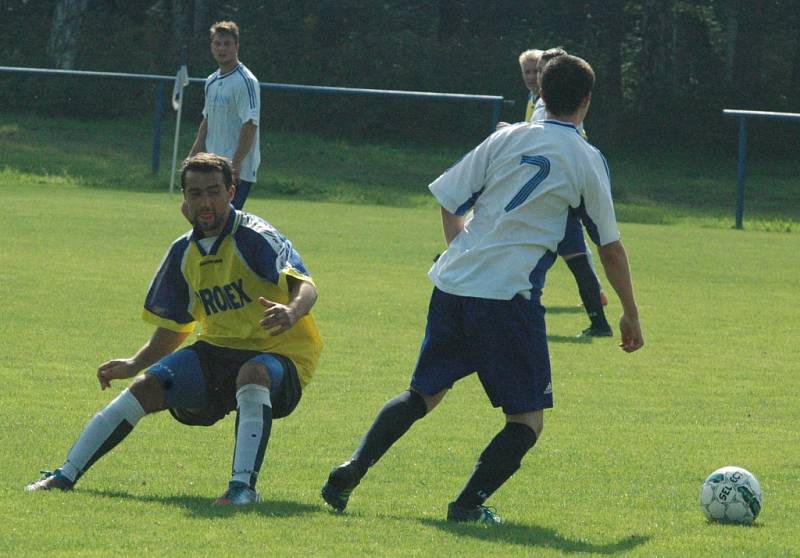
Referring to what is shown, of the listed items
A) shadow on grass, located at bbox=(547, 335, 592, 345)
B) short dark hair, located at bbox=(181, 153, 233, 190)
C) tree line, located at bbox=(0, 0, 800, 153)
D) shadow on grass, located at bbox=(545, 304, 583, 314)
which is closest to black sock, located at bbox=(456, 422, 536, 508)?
short dark hair, located at bbox=(181, 153, 233, 190)

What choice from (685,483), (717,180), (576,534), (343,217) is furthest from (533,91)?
(717,180)

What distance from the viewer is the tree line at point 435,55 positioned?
3175cm

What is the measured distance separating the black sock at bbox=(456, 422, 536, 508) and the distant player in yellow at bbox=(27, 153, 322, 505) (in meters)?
0.78

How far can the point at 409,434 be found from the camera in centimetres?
713

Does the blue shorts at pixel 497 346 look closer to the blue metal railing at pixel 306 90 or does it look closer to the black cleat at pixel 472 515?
the black cleat at pixel 472 515

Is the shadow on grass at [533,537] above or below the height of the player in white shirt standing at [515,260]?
below

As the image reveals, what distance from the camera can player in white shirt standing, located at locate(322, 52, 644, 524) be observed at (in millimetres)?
5371

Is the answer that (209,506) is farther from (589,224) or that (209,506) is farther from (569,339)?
(569,339)

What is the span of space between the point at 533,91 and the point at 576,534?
6650 mm

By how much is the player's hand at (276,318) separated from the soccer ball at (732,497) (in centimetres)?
164

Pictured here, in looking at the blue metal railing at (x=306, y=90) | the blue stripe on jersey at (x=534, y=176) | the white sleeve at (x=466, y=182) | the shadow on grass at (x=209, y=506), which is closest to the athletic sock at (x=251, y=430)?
the shadow on grass at (x=209, y=506)

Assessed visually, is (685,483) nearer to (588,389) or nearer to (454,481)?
(454,481)

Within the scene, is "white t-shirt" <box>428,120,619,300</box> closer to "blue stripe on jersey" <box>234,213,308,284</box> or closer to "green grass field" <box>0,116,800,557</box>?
"blue stripe on jersey" <box>234,213,308,284</box>

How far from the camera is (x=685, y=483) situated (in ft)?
20.5
